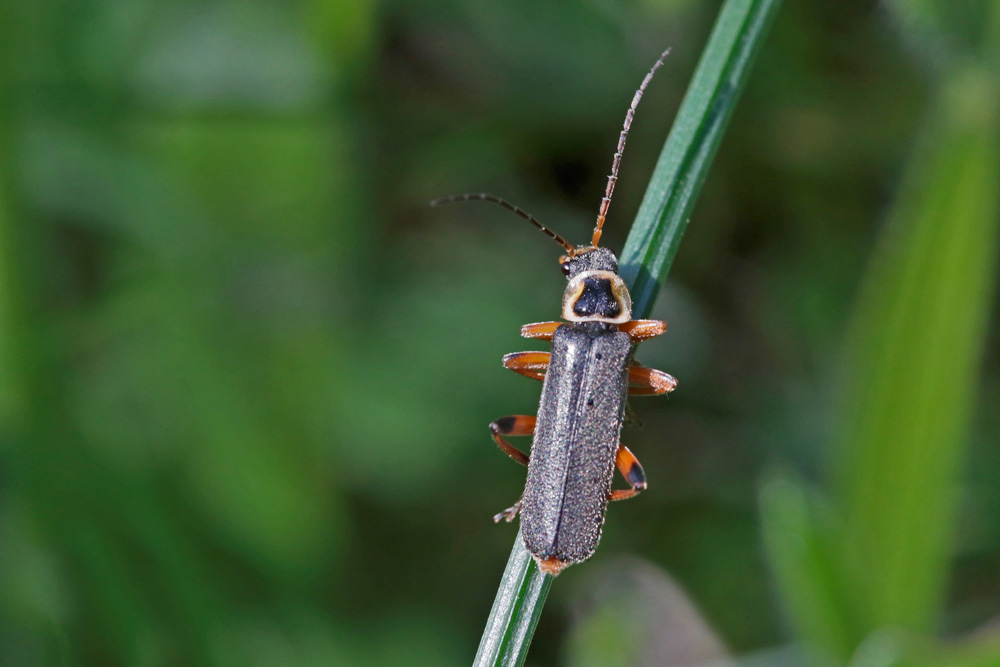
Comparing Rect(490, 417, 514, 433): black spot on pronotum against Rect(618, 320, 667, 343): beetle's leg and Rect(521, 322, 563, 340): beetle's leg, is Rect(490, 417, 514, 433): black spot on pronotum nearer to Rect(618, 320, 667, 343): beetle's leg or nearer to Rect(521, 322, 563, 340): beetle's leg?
Rect(521, 322, 563, 340): beetle's leg

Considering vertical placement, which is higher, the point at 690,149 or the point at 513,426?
the point at 690,149

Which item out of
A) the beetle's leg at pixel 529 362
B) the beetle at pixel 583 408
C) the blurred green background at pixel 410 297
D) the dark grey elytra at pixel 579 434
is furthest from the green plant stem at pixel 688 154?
the blurred green background at pixel 410 297

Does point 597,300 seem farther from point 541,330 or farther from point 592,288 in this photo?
point 541,330

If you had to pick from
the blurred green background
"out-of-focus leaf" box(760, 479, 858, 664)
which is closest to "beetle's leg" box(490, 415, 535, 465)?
"out-of-focus leaf" box(760, 479, 858, 664)

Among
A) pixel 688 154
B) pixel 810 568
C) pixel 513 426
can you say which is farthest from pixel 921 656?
pixel 688 154

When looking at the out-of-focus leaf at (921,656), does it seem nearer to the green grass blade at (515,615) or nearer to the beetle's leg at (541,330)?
the green grass blade at (515,615)

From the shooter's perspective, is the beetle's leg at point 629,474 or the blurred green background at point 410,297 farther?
the blurred green background at point 410,297

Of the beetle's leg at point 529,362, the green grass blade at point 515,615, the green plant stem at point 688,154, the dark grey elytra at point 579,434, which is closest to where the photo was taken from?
the green grass blade at point 515,615
